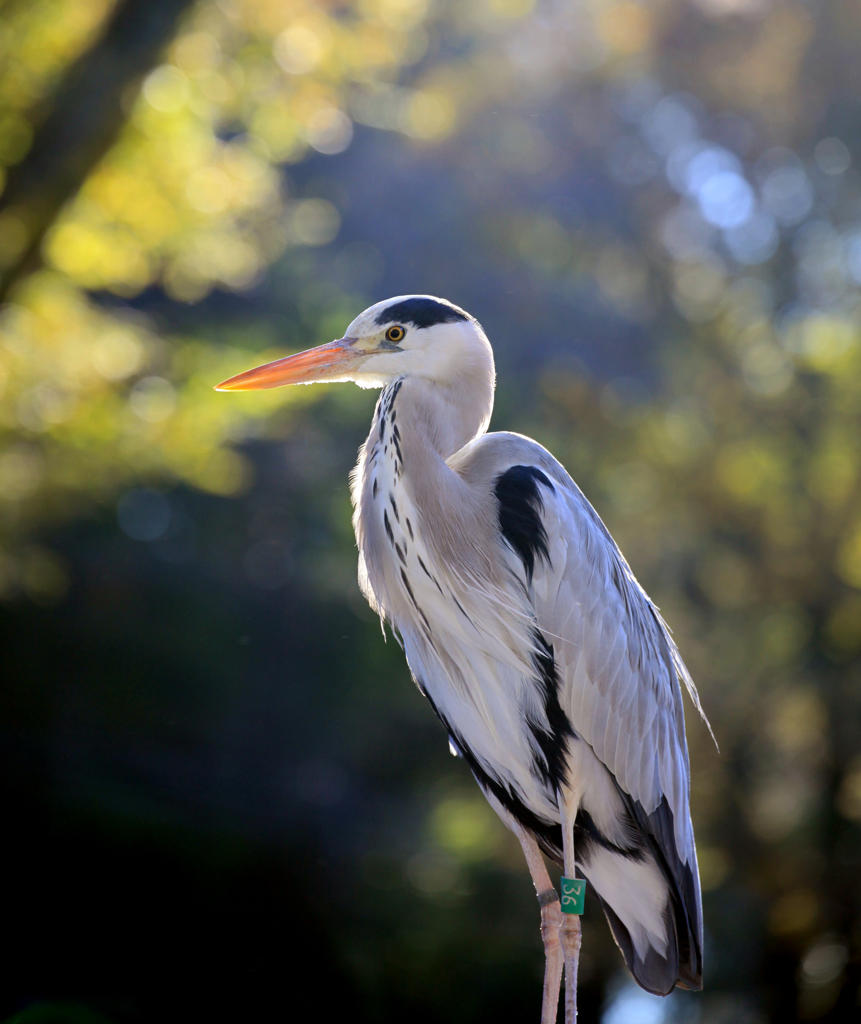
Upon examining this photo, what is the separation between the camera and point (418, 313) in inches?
79.3

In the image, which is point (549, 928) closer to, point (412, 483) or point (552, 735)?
point (552, 735)

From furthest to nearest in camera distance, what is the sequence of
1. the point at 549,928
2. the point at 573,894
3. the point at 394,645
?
1. the point at 394,645
2. the point at 549,928
3. the point at 573,894

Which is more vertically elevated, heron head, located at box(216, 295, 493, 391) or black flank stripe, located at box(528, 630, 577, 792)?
heron head, located at box(216, 295, 493, 391)

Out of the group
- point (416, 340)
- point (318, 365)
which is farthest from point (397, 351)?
point (318, 365)

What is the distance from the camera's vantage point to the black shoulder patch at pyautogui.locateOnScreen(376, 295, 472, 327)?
2.01 metres

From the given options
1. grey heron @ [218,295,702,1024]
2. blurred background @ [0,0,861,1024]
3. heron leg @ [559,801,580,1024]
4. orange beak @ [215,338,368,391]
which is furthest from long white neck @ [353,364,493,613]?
blurred background @ [0,0,861,1024]

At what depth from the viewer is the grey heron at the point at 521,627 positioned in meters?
1.87

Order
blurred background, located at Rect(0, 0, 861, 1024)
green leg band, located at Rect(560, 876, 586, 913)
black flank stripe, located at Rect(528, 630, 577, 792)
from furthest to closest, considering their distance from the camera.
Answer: blurred background, located at Rect(0, 0, 861, 1024) < black flank stripe, located at Rect(528, 630, 577, 792) < green leg band, located at Rect(560, 876, 586, 913)

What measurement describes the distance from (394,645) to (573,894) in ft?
24.9

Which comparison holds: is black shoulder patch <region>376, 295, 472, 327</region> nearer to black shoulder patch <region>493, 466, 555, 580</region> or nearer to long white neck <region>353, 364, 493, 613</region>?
long white neck <region>353, 364, 493, 613</region>

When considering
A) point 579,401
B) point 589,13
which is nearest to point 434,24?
point 589,13

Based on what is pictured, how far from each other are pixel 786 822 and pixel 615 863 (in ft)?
25.0

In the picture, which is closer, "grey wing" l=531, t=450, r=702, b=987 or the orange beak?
"grey wing" l=531, t=450, r=702, b=987

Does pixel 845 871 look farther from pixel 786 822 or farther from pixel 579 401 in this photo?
pixel 579 401
